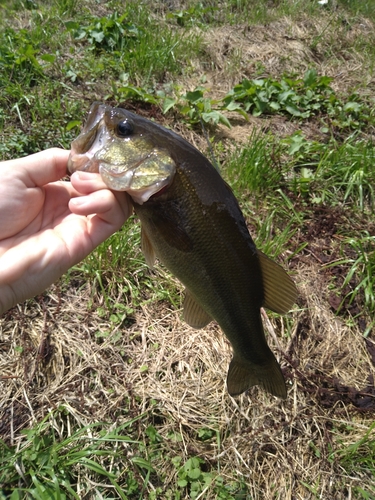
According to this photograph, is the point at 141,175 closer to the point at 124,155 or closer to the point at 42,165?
the point at 124,155

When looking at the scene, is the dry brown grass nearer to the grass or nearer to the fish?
the grass

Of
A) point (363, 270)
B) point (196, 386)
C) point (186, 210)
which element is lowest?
point (196, 386)

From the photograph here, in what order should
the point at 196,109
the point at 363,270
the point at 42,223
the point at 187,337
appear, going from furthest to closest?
the point at 196,109 → the point at 363,270 → the point at 187,337 → the point at 42,223

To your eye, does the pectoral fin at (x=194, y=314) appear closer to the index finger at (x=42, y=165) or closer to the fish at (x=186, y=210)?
the fish at (x=186, y=210)

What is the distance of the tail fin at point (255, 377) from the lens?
1954mm

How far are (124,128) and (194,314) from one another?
97 centimetres

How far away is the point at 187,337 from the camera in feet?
9.08

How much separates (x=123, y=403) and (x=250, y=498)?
3.15 ft

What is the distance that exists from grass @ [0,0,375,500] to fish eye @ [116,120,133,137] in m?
1.32

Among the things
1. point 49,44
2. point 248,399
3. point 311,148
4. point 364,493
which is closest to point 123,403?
point 248,399

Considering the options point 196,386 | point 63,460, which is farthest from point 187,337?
point 63,460

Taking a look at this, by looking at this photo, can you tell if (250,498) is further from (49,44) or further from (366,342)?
(49,44)

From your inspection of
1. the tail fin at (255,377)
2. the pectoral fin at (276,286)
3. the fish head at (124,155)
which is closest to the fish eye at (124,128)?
the fish head at (124,155)

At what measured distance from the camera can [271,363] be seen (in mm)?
1938
